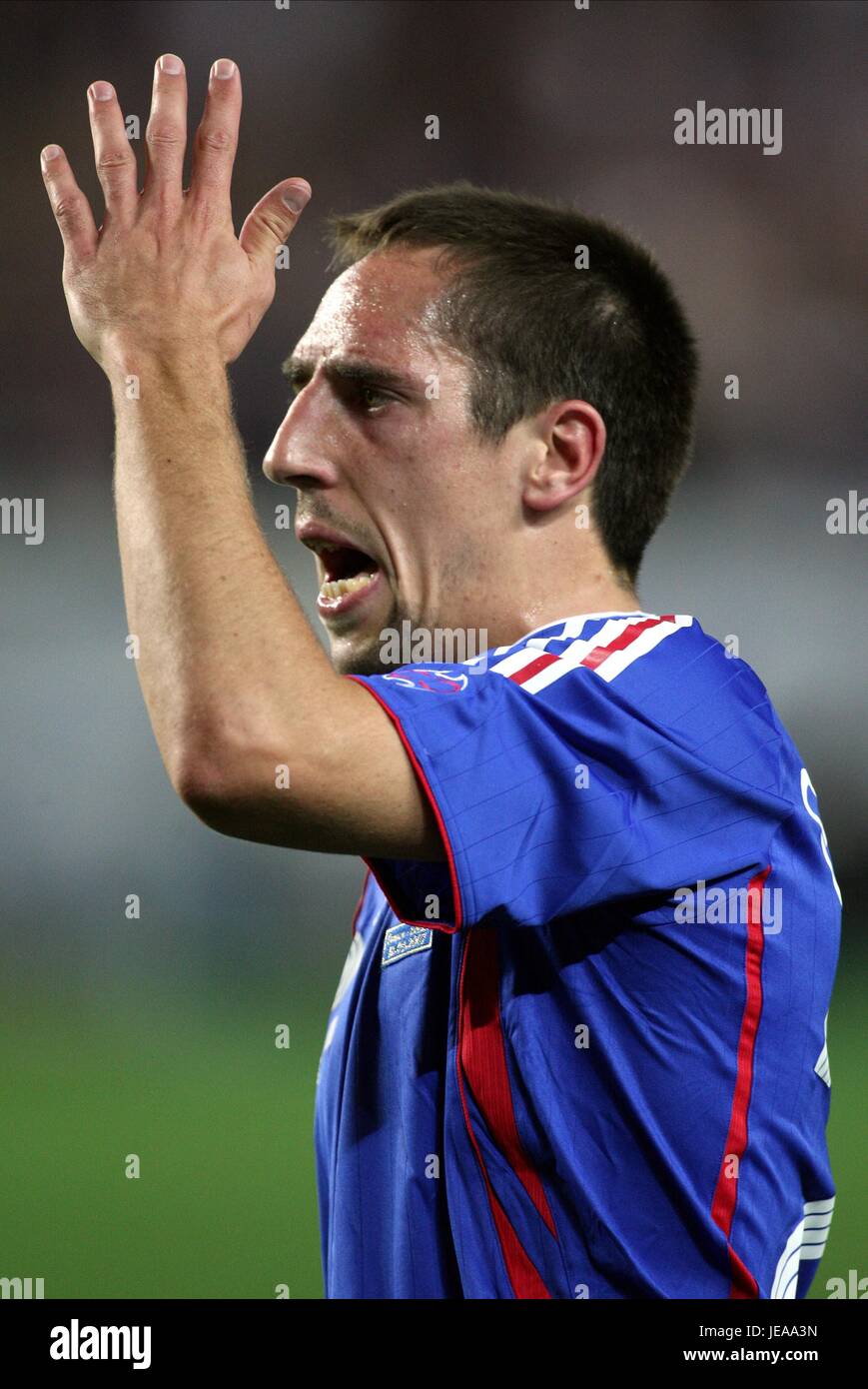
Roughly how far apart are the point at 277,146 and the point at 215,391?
6110 millimetres

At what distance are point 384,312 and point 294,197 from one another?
297 mm

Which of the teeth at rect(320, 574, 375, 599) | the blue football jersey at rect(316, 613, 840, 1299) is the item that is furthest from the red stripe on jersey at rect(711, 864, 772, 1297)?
the teeth at rect(320, 574, 375, 599)

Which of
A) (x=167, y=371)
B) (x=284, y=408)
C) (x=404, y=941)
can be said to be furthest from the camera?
(x=284, y=408)

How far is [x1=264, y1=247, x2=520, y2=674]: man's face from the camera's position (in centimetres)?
175

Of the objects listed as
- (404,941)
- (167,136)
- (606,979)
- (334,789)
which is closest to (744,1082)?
(606,979)

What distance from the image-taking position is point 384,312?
1797 mm

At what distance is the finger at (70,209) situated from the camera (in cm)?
142

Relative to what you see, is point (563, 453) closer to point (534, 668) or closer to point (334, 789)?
point (534, 668)

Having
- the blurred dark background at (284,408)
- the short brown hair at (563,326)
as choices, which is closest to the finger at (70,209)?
the short brown hair at (563,326)

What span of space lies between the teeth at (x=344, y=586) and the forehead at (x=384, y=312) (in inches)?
10.9

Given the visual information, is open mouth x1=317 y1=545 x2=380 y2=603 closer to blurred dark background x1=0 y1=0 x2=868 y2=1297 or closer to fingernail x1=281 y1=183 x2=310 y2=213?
fingernail x1=281 y1=183 x2=310 y2=213

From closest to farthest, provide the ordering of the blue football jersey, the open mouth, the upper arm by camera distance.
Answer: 1. the upper arm
2. the blue football jersey
3. the open mouth

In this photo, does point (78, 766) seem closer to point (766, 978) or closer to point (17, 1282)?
point (17, 1282)

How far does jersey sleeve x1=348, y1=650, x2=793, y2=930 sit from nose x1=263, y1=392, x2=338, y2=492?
0.50 m
